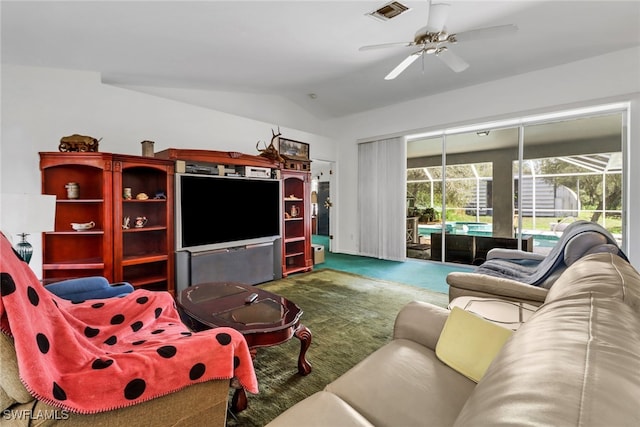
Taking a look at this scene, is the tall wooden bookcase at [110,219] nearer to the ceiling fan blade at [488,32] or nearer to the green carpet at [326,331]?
the green carpet at [326,331]

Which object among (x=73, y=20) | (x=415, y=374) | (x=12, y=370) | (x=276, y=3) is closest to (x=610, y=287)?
(x=415, y=374)

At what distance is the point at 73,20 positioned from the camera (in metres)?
2.38

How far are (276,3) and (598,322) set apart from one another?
283 centimetres

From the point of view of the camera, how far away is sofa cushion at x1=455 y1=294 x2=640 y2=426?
1.49 ft

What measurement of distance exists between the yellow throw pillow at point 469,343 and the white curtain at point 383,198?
4.44 meters

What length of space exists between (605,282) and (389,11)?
2.69 meters

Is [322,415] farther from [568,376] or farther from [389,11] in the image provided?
[389,11]

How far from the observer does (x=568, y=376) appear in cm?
52

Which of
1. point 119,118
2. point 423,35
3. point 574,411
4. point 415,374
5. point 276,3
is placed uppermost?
point 276,3

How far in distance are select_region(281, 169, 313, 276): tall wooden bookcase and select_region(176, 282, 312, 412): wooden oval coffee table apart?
2448mm

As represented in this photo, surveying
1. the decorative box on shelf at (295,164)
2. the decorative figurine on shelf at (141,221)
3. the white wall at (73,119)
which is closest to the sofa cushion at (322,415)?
the decorative figurine on shelf at (141,221)

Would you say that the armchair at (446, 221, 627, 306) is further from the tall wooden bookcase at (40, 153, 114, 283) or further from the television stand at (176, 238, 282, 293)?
the tall wooden bookcase at (40, 153, 114, 283)

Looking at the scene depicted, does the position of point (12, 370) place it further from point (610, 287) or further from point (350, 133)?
point (350, 133)

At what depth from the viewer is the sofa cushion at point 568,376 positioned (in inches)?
17.9
